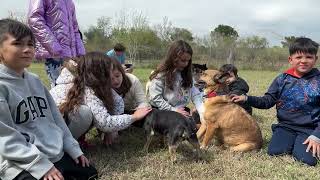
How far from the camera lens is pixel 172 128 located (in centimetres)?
503

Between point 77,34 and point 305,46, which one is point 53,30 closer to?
point 77,34

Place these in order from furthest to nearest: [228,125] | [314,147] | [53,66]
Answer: [228,125]
[53,66]
[314,147]

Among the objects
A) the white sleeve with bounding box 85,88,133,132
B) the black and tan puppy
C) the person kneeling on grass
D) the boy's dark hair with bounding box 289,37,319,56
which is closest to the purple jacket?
the person kneeling on grass

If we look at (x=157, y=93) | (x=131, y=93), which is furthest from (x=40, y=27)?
(x=157, y=93)

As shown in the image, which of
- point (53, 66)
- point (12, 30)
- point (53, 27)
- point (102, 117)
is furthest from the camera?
point (53, 66)

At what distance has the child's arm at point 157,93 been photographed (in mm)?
→ 6114

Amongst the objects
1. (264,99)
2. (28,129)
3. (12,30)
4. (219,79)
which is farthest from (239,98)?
(12,30)

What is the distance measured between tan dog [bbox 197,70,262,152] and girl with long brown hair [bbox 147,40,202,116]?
1.11ft

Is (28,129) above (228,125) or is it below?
above

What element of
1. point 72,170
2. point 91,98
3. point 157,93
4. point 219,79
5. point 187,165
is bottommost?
point 187,165

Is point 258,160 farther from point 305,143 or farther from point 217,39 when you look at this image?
point 217,39

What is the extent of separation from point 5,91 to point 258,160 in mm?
3166

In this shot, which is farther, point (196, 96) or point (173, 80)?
point (196, 96)

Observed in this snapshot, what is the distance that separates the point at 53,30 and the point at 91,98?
1.44 m
